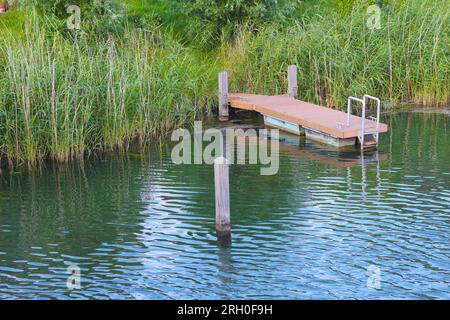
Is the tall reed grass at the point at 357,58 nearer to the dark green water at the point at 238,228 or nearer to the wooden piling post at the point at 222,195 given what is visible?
the dark green water at the point at 238,228

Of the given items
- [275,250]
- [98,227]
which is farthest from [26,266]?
[275,250]

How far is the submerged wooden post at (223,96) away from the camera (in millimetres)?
19875

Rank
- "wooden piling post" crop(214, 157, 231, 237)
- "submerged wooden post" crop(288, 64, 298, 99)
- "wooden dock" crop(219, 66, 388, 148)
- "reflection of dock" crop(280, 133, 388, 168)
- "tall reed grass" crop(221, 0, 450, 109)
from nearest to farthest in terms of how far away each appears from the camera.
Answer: "wooden piling post" crop(214, 157, 231, 237), "reflection of dock" crop(280, 133, 388, 168), "wooden dock" crop(219, 66, 388, 148), "submerged wooden post" crop(288, 64, 298, 99), "tall reed grass" crop(221, 0, 450, 109)

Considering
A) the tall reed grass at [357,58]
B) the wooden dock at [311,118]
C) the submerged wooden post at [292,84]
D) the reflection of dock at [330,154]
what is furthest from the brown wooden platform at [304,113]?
the tall reed grass at [357,58]

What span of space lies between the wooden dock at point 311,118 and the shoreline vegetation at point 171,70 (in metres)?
0.71

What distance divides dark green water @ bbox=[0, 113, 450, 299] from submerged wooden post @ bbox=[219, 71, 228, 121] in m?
3.55

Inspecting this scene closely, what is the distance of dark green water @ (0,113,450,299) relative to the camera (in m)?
10.3

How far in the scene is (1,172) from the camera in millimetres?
15383

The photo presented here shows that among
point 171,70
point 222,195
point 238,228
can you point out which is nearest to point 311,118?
point 171,70

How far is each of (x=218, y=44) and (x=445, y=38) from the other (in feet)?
19.0

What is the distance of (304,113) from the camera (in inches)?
719

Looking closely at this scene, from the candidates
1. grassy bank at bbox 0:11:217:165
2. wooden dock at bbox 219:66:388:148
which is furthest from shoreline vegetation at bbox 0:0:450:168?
wooden dock at bbox 219:66:388:148

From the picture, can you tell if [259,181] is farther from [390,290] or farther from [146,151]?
[390,290]

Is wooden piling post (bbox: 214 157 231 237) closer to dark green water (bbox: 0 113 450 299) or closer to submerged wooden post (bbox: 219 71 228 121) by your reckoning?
dark green water (bbox: 0 113 450 299)
